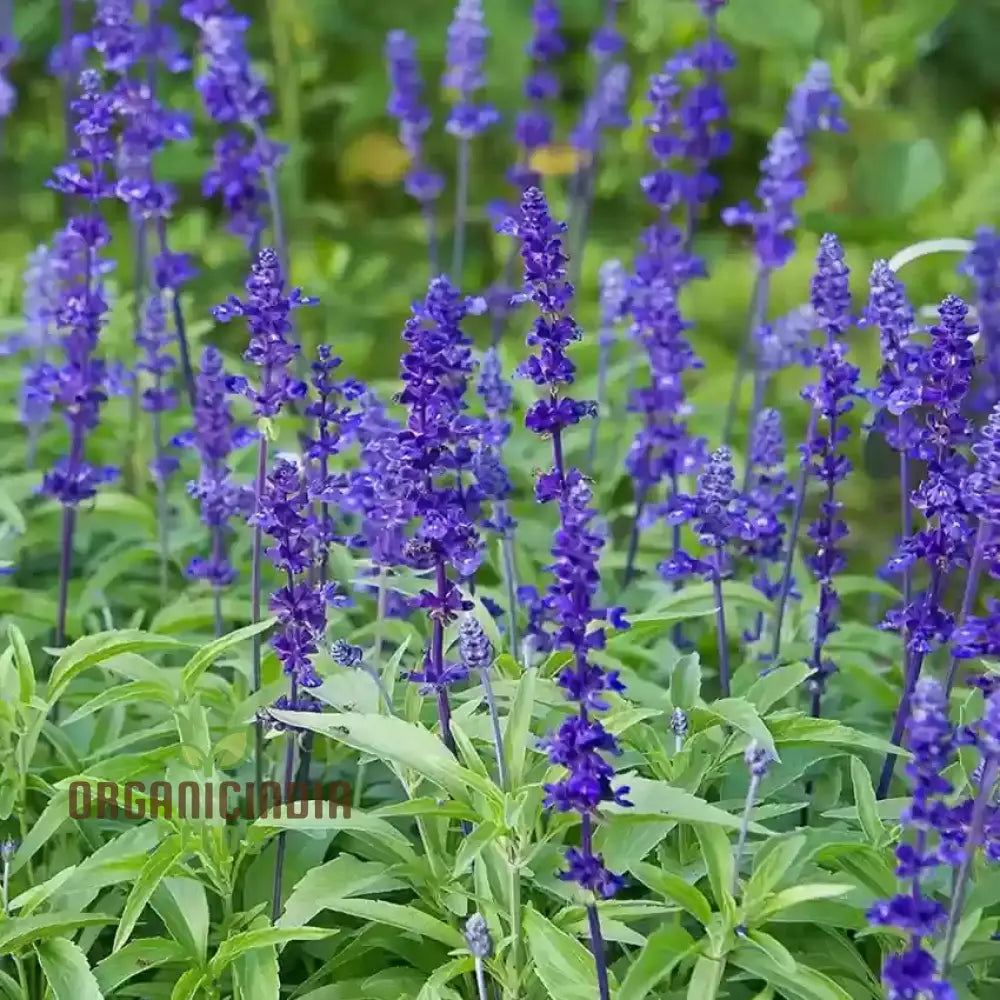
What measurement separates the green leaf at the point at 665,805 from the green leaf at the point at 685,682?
488mm

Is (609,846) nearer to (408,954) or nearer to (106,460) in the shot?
(408,954)

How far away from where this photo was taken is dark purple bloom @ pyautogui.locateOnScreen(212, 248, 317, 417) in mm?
2090

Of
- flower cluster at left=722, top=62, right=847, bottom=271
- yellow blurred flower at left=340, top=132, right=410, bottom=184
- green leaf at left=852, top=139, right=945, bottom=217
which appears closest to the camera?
flower cluster at left=722, top=62, right=847, bottom=271

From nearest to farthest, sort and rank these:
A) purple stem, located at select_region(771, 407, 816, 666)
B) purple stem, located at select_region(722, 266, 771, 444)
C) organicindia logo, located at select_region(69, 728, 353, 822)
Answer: organicindia logo, located at select_region(69, 728, 353, 822) → purple stem, located at select_region(771, 407, 816, 666) → purple stem, located at select_region(722, 266, 771, 444)

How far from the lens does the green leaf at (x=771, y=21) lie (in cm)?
530

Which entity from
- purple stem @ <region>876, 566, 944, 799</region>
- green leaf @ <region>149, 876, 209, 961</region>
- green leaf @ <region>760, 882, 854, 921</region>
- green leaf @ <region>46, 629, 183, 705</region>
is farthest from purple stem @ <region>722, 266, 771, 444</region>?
green leaf @ <region>149, 876, 209, 961</region>

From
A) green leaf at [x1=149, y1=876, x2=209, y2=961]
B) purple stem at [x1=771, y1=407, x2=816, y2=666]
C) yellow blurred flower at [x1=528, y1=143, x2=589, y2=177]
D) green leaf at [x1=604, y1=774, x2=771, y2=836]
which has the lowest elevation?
green leaf at [x1=149, y1=876, x2=209, y2=961]

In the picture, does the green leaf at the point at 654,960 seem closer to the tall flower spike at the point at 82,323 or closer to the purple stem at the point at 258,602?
the purple stem at the point at 258,602

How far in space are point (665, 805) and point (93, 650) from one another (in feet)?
3.36

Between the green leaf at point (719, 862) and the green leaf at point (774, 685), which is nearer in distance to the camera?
the green leaf at point (719, 862)

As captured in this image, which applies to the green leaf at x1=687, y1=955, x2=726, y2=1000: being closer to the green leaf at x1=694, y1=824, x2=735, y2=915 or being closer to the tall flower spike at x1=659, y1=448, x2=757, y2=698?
the green leaf at x1=694, y1=824, x2=735, y2=915

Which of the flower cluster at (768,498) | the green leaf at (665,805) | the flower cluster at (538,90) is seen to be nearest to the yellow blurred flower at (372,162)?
the flower cluster at (538,90)

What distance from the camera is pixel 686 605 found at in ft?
9.18

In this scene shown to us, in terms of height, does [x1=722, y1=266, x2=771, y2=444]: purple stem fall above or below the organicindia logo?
above
